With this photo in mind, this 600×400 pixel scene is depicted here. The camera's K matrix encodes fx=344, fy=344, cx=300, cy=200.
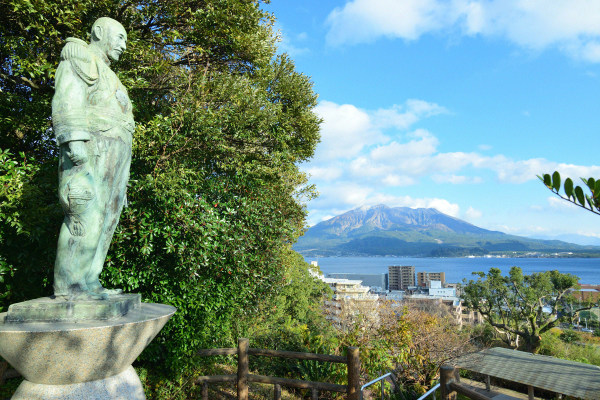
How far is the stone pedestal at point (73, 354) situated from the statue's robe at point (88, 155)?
55 cm

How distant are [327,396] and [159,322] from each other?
5.73 meters

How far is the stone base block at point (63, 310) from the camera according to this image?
2.54 metres

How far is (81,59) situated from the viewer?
2.91m

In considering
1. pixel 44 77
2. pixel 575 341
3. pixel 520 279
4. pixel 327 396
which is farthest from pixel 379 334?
pixel 575 341

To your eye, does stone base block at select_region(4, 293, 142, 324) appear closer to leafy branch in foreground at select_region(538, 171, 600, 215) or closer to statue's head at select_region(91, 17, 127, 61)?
statue's head at select_region(91, 17, 127, 61)

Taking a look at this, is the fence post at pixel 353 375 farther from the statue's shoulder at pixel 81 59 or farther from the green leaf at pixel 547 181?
the statue's shoulder at pixel 81 59

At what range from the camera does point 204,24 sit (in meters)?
6.16

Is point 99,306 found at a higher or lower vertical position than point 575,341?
higher

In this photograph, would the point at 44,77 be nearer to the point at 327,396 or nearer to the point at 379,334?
the point at 327,396

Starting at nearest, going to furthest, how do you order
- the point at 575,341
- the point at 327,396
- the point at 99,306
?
the point at 99,306 < the point at 327,396 < the point at 575,341

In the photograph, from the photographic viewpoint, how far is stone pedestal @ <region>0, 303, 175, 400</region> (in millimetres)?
2277

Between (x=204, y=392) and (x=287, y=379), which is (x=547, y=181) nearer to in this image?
(x=287, y=379)

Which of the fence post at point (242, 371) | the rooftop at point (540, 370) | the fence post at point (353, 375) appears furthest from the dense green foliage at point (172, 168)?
the rooftop at point (540, 370)

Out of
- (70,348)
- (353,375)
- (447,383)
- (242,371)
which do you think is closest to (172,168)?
(242,371)
